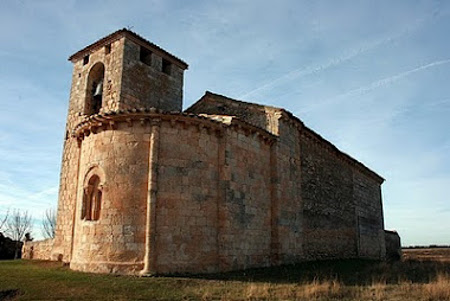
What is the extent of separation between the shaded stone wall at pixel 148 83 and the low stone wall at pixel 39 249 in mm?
6713

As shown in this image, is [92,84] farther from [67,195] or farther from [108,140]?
[108,140]

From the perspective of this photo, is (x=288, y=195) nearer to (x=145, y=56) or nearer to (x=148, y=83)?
(x=148, y=83)

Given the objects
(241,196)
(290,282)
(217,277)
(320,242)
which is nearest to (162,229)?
(217,277)

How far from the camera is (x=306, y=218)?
50.2 feet

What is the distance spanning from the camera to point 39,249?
53.9 feet

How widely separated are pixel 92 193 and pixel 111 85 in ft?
19.1

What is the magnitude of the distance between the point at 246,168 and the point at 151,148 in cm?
319

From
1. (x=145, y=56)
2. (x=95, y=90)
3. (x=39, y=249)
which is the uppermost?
(x=145, y=56)

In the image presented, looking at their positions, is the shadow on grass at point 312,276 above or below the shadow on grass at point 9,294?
above

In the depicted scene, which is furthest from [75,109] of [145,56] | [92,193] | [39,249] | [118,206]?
[118,206]

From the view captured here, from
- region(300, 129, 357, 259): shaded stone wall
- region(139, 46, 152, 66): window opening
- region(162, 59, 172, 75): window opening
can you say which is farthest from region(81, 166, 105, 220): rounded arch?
region(300, 129, 357, 259): shaded stone wall

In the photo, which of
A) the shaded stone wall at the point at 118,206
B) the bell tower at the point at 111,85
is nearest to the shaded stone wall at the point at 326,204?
the bell tower at the point at 111,85

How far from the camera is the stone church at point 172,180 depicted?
399 inches

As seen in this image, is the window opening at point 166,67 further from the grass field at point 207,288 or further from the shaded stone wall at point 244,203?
the grass field at point 207,288
